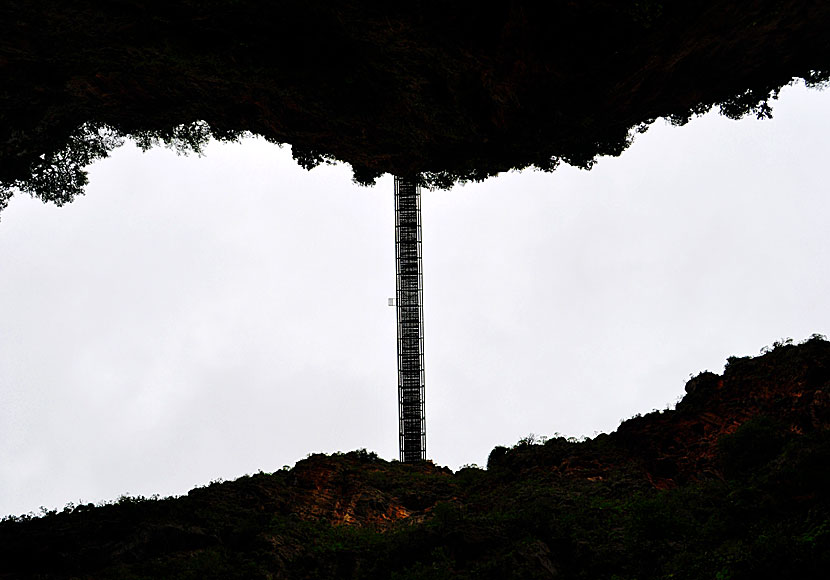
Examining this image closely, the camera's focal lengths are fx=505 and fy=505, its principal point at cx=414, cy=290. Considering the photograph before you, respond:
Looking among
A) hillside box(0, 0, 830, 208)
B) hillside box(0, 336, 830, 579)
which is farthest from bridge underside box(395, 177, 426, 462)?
hillside box(0, 336, 830, 579)

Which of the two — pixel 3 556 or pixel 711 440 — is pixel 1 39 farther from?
pixel 711 440

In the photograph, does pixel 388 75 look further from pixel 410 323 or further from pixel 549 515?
pixel 410 323

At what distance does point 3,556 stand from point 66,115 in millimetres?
13046

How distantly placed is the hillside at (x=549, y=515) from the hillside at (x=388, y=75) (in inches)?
369

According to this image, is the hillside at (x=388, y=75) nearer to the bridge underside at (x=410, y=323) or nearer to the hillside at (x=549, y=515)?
the bridge underside at (x=410, y=323)

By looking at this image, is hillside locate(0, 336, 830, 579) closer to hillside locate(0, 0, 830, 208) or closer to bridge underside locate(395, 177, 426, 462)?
bridge underside locate(395, 177, 426, 462)

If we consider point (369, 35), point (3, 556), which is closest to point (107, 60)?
point (369, 35)

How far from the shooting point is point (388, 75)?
14531 mm

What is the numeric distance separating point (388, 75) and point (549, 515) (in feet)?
40.9

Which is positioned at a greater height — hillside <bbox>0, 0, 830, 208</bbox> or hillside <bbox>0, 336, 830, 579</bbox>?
hillside <bbox>0, 0, 830, 208</bbox>

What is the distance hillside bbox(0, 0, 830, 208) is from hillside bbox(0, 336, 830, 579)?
9378 mm

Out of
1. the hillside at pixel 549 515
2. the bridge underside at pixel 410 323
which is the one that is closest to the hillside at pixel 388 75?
the bridge underside at pixel 410 323

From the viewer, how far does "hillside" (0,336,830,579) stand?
359 inches

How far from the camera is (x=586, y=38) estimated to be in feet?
44.0
